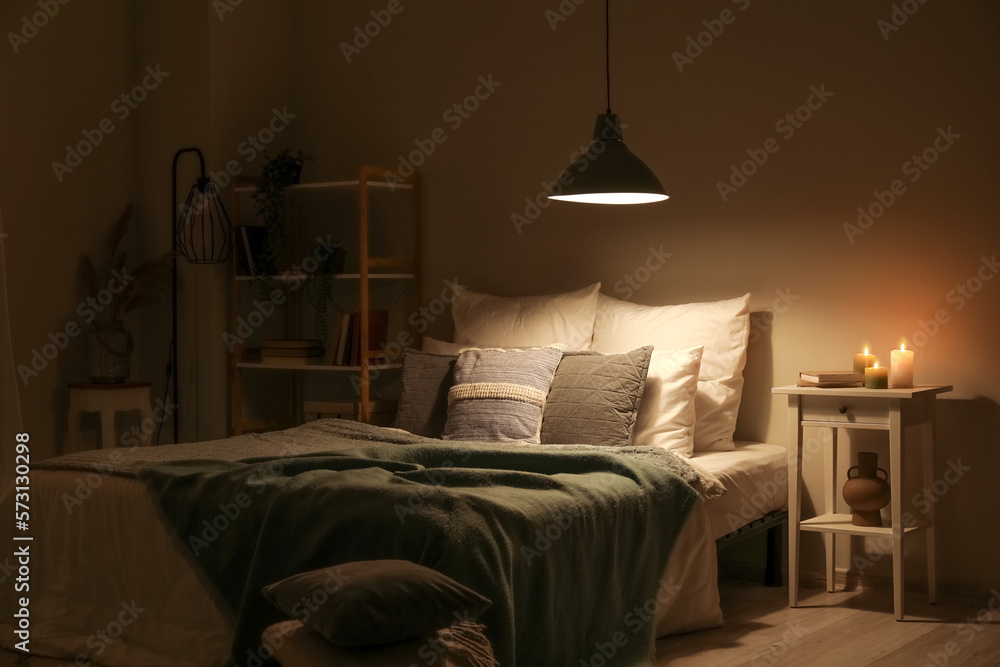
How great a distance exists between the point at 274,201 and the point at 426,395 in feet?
4.60

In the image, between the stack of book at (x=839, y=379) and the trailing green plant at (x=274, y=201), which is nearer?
the stack of book at (x=839, y=379)

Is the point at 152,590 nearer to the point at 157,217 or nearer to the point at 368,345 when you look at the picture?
the point at 368,345

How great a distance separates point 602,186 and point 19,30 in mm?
2921

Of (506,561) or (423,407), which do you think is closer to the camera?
(506,561)

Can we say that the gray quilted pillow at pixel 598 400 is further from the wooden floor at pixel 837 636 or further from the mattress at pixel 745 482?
the wooden floor at pixel 837 636

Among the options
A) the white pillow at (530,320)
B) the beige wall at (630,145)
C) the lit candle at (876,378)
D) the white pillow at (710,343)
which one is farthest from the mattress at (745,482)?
the white pillow at (530,320)

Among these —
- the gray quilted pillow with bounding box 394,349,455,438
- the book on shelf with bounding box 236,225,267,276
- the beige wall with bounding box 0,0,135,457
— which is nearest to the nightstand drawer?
the gray quilted pillow with bounding box 394,349,455,438

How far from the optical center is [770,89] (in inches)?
154

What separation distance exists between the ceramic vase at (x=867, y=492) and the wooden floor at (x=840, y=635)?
295mm

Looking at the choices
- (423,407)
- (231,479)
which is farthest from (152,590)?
(423,407)

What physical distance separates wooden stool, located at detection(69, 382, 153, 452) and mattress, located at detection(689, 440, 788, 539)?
2.56 meters

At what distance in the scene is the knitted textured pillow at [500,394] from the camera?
3635mm

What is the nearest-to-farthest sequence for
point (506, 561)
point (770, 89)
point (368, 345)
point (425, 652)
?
1. point (425, 652)
2. point (506, 561)
3. point (770, 89)
4. point (368, 345)

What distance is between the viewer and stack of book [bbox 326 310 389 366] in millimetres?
4625
